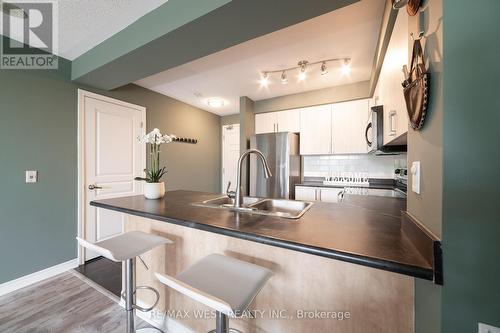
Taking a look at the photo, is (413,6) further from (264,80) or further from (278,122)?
(278,122)

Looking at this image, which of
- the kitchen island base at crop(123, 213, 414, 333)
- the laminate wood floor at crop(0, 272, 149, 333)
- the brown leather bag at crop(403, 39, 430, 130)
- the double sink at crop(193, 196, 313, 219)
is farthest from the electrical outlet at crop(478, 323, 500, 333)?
the laminate wood floor at crop(0, 272, 149, 333)

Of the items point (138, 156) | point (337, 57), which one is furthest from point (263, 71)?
point (138, 156)

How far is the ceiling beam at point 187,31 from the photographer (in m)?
1.19

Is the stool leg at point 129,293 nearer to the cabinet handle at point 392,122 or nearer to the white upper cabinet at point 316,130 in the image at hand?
the cabinet handle at point 392,122

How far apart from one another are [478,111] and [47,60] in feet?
11.1

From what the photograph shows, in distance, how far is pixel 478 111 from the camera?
1.60ft

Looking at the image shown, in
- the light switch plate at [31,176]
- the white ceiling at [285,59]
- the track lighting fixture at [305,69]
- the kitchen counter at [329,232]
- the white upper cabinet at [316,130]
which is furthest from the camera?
the white upper cabinet at [316,130]

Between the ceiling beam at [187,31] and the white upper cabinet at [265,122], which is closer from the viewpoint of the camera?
the ceiling beam at [187,31]

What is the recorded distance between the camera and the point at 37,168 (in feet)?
6.84

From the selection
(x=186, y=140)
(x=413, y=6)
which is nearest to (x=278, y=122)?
(x=186, y=140)

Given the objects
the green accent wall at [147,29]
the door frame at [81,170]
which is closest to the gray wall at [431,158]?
the green accent wall at [147,29]

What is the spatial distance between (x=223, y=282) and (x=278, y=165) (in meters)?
2.59

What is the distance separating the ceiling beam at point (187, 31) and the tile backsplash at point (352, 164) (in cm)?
250

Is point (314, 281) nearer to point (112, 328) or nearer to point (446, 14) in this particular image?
point (446, 14)
